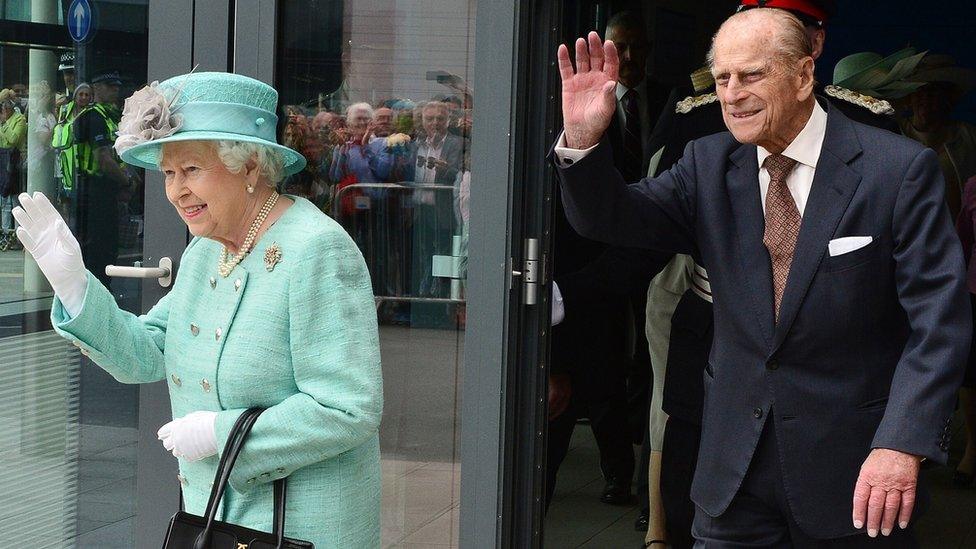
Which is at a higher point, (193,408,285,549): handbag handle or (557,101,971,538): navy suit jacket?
(557,101,971,538): navy suit jacket

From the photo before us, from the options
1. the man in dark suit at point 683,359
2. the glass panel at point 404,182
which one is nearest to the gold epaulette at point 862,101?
the man in dark suit at point 683,359

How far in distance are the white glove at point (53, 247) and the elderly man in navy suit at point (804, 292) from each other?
103 centimetres

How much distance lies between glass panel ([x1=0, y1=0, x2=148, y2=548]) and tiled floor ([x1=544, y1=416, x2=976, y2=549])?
196cm

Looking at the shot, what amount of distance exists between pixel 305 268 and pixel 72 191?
177cm

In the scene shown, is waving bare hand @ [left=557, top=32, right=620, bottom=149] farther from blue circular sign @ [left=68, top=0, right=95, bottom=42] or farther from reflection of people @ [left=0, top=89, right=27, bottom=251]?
reflection of people @ [left=0, top=89, right=27, bottom=251]

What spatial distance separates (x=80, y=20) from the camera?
4.13 metres

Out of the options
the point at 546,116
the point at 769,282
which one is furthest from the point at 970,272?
the point at 769,282

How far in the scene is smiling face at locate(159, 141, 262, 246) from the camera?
2.79m

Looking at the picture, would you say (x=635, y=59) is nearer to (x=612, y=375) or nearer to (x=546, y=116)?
(x=612, y=375)

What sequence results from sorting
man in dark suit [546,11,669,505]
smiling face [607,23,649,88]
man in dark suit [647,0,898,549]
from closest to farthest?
man in dark suit [647,0,898,549] → man in dark suit [546,11,669,505] → smiling face [607,23,649,88]

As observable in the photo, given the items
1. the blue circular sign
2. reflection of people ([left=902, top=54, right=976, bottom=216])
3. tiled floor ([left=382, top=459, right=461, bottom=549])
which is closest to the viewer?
tiled floor ([left=382, top=459, right=461, bottom=549])

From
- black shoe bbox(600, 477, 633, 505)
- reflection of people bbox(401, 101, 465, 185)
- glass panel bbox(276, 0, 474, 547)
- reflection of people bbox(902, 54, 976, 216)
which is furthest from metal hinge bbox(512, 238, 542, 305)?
reflection of people bbox(902, 54, 976, 216)

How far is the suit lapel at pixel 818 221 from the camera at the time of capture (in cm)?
→ 266

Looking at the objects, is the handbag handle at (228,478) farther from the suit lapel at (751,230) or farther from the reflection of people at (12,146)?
the reflection of people at (12,146)
